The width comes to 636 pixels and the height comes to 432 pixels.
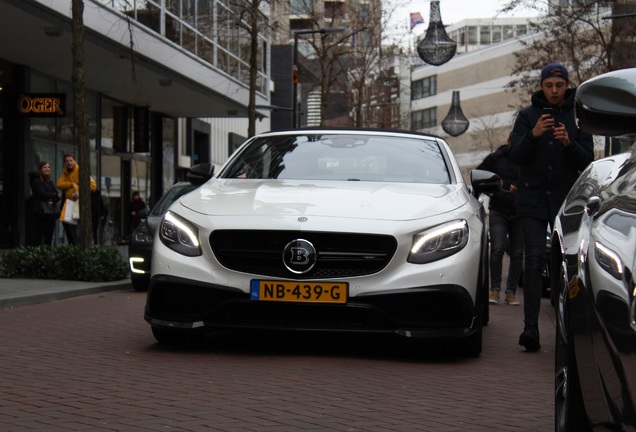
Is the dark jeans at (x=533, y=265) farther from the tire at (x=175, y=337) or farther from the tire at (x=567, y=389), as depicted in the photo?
the tire at (x=567, y=389)

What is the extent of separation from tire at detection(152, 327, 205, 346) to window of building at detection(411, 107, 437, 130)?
99545mm

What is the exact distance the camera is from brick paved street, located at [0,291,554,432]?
17.5 feet

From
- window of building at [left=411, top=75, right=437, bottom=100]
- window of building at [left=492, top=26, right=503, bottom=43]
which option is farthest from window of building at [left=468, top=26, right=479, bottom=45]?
window of building at [left=411, top=75, right=437, bottom=100]

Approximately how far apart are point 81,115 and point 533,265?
9643 mm

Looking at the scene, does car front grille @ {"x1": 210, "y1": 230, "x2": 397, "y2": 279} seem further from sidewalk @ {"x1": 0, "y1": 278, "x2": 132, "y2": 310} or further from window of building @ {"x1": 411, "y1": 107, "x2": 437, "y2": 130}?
window of building @ {"x1": 411, "y1": 107, "x2": 437, "y2": 130}

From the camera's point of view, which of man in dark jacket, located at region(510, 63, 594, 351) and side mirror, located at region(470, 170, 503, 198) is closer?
man in dark jacket, located at region(510, 63, 594, 351)

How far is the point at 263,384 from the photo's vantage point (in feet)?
21.0

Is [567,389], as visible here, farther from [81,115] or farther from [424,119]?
[424,119]

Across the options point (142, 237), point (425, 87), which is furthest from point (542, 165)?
point (425, 87)

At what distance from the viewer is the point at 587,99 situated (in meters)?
3.45

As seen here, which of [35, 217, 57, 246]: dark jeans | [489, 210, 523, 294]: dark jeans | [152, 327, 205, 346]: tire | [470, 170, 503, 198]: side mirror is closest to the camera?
[152, 327, 205, 346]: tire

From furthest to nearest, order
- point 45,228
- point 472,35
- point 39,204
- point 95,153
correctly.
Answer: point 472,35
point 95,153
point 45,228
point 39,204

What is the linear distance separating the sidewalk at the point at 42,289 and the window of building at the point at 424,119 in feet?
305

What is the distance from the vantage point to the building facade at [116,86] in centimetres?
2172
